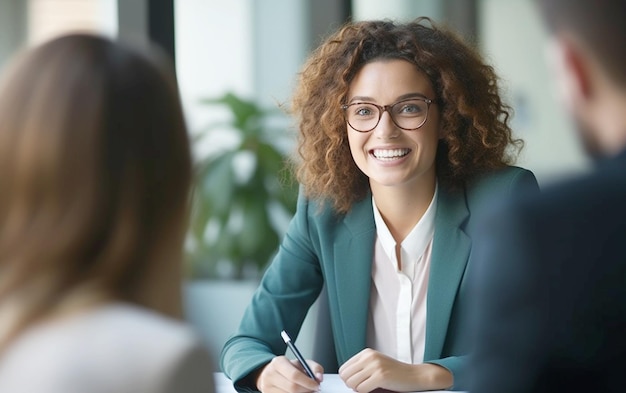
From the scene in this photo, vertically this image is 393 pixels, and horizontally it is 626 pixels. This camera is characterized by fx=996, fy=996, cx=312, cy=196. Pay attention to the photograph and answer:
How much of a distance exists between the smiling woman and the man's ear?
120 cm

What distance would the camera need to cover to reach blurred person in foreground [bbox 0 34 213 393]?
3.53 ft

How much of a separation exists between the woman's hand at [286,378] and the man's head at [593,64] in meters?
1.05

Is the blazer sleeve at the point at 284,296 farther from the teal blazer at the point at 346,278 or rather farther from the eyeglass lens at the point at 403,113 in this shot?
the eyeglass lens at the point at 403,113

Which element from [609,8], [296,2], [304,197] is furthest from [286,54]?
[609,8]

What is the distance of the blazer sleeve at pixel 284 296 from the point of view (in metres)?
2.52

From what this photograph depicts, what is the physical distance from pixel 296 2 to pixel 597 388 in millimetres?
4051

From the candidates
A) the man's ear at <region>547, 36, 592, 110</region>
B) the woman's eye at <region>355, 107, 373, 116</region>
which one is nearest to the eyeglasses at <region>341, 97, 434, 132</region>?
the woman's eye at <region>355, 107, 373, 116</region>

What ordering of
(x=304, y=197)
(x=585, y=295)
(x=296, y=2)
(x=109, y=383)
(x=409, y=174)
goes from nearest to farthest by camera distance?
1. (x=109, y=383)
2. (x=585, y=295)
3. (x=409, y=174)
4. (x=304, y=197)
5. (x=296, y=2)

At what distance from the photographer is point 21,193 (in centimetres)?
114

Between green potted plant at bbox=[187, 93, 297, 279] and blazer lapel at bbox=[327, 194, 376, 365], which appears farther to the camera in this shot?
green potted plant at bbox=[187, 93, 297, 279]

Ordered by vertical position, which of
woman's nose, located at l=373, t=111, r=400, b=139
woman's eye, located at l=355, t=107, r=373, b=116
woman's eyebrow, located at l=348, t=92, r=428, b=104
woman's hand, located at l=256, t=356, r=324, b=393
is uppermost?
woman's eyebrow, located at l=348, t=92, r=428, b=104

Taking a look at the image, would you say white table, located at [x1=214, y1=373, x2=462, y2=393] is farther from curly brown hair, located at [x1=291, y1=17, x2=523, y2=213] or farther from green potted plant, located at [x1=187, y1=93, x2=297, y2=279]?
green potted plant, located at [x1=187, y1=93, x2=297, y2=279]

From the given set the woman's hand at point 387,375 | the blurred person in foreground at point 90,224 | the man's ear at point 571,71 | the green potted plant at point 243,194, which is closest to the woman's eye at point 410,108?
the woman's hand at point 387,375

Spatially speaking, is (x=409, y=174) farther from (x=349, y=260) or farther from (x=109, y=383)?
(x=109, y=383)
